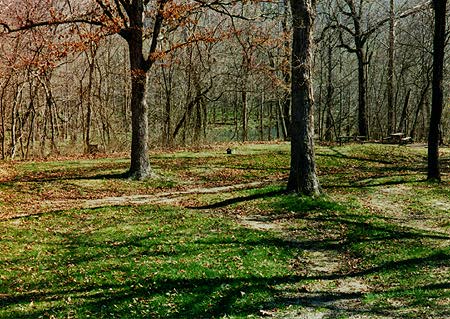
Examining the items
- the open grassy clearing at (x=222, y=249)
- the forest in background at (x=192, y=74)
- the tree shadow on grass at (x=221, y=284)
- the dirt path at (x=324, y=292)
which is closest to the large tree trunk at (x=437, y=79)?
the open grassy clearing at (x=222, y=249)

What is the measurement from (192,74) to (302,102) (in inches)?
892

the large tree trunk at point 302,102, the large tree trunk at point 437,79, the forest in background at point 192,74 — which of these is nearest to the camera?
the large tree trunk at point 302,102

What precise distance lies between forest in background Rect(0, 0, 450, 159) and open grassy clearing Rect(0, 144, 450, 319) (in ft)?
20.5

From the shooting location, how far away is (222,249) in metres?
12.0

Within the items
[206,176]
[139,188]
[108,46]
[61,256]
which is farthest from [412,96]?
[61,256]

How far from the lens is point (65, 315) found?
809cm

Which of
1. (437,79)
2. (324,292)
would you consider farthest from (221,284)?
(437,79)

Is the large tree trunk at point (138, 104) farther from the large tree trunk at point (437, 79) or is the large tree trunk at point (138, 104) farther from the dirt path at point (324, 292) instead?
the large tree trunk at point (437, 79)

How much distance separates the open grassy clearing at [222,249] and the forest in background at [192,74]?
626 cm

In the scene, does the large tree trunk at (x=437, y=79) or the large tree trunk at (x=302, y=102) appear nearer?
the large tree trunk at (x=302, y=102)

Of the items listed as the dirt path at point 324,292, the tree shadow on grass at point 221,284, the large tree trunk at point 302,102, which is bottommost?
the dirt path at point 324,292

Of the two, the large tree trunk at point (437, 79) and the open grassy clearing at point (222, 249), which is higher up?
the large tree trunk at point (437, 79)

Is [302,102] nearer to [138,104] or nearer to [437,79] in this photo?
[437,79]

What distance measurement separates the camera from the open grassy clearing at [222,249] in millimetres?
8781
